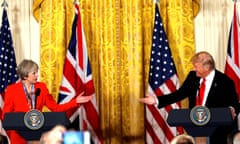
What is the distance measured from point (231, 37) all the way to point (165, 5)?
1169 mm

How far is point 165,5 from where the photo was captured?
33.2 ft

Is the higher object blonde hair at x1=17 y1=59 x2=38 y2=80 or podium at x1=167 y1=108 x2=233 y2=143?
blonde hair at x1=17 y1=59 x2=38 y2=80

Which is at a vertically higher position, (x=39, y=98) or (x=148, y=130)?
(x=39, y=98)

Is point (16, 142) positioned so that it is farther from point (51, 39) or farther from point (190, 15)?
point (190, 15)

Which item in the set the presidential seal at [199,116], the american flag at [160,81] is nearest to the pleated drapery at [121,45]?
the american flag at [160,81]

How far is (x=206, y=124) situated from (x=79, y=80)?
279cm

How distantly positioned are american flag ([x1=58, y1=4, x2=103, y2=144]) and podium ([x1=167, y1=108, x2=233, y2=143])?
8.09ft

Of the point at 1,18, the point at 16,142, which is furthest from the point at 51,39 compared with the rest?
the point at 16,142

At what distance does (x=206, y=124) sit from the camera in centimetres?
716

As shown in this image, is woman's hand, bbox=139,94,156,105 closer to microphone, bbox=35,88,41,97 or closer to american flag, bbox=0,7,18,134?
microphone, bbox=35,88,41,97

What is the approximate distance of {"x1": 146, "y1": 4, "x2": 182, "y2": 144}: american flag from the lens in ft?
31.6

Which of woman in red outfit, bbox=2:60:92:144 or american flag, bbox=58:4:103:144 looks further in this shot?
american flag, bbox=58:4:103:144

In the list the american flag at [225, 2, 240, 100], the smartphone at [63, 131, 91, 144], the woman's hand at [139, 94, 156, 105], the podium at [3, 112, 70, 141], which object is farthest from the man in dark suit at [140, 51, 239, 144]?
the smartphone at [63, 131, 91, 144]

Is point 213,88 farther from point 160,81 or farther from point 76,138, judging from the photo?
point 76,138
